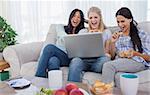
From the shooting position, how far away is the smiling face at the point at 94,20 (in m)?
2.94

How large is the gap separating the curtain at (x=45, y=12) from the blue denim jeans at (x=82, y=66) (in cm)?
133

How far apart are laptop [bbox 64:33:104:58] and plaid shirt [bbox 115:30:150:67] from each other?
10.4 inches

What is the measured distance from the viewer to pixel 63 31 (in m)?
3.11

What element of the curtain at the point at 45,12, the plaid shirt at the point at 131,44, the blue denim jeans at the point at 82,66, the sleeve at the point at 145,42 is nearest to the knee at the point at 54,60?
the blue denim jeans at the point at 82,66

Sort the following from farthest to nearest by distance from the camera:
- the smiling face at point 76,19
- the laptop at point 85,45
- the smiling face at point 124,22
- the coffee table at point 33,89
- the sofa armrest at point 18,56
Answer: the smiling face at point 76,19
the sofa armrest at point 18,56
the smiling face at point 124,22
the laptop at point 85,45
the coffee table at point 33,89

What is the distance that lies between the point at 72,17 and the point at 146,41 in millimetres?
897

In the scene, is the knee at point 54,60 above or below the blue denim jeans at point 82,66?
above

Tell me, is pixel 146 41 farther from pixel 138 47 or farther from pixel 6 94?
pixel 6 94

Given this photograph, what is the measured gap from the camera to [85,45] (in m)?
2.49

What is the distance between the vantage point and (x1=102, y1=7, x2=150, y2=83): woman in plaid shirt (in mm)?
2516

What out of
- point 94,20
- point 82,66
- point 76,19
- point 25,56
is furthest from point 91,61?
point 25,56

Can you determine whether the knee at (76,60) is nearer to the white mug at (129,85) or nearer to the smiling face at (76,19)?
the smiling face at (76,19)

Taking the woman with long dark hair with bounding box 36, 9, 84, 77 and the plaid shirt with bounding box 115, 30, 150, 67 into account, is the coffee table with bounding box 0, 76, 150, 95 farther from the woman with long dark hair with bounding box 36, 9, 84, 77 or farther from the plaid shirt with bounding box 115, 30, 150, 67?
the plaid shirt with bounding box 115, 30, 150, 67

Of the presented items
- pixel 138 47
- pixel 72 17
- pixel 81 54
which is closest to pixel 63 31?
pixel 72 17
